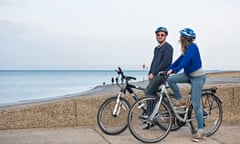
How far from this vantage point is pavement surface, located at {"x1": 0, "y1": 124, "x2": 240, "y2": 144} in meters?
7.42

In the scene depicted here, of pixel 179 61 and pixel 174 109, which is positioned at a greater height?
pixel 179 61

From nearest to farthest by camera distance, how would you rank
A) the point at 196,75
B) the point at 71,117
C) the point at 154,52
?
the point at 196,75 → the point at 154,52 → the point at 71,117

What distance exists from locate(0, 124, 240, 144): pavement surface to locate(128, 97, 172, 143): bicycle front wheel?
131mm

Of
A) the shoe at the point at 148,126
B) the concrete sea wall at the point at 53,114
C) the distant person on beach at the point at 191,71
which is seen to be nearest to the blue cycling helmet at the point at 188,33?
the distant person on beach at the point at 191,71

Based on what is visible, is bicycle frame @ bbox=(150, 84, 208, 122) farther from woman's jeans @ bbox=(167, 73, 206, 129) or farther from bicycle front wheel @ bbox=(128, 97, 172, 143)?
woman's jeans @ bbox=(167, 73, 206, 129)

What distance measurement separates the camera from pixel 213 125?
27.0 ft

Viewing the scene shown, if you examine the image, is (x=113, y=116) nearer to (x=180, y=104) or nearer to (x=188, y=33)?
(x=180, y=104)

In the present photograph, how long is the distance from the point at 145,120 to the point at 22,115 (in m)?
2.46

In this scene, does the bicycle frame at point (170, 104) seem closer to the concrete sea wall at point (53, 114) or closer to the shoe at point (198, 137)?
the shoe at point (198, 137)

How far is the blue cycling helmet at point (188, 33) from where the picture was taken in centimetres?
732

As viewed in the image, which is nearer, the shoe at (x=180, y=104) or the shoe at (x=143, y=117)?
the shoe at (x=143, y=117)

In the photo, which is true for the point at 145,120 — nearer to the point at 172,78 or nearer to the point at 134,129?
the point at 134,129

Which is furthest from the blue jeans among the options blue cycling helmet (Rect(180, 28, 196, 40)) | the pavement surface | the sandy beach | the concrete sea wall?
the concrete sea wall

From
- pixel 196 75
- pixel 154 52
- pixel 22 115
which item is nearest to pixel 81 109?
pixel 22 115
